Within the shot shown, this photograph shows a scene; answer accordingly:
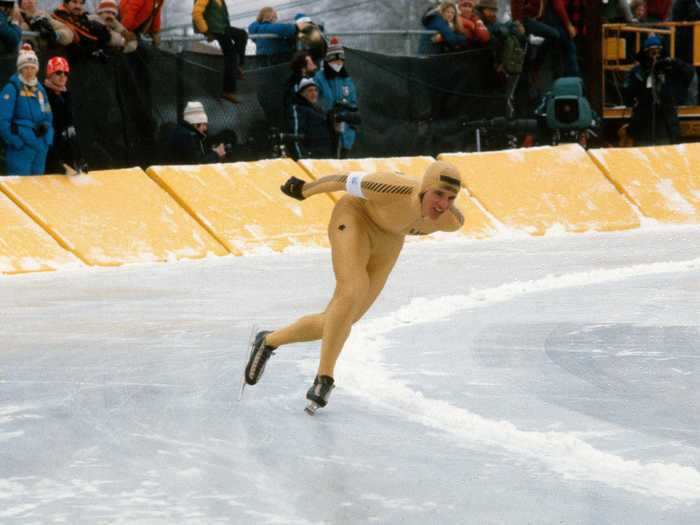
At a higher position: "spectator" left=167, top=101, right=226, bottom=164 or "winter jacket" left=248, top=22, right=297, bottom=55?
"winter jacket" left=248, top=22, right=297, bottom=55

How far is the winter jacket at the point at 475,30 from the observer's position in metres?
16.7

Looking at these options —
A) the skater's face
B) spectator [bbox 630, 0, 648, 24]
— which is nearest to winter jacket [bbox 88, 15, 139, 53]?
the skater's face

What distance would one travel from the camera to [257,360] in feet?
21.8

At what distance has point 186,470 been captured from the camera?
200 inches

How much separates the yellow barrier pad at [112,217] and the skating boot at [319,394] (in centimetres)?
588

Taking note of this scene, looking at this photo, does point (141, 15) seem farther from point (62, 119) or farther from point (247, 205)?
point (247, 205)

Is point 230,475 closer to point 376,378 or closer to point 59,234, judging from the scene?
point 376,378

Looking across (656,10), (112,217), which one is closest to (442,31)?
(656,10)


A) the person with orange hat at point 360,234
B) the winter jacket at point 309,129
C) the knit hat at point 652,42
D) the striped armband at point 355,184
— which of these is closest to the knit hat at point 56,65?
the winter jacket at point 309,129

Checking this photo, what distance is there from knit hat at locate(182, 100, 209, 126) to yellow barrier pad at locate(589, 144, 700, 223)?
16.2 ft

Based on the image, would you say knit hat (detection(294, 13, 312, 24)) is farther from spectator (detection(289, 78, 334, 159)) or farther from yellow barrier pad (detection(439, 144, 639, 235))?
yellow barrier pad (detection(439, 144, 639, 235))

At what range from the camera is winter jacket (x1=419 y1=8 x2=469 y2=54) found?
54.3ft

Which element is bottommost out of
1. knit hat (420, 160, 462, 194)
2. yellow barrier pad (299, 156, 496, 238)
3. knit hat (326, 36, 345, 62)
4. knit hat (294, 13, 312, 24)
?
yellow barrier pad (299, 156, 496, 238)

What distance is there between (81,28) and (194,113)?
134cm
